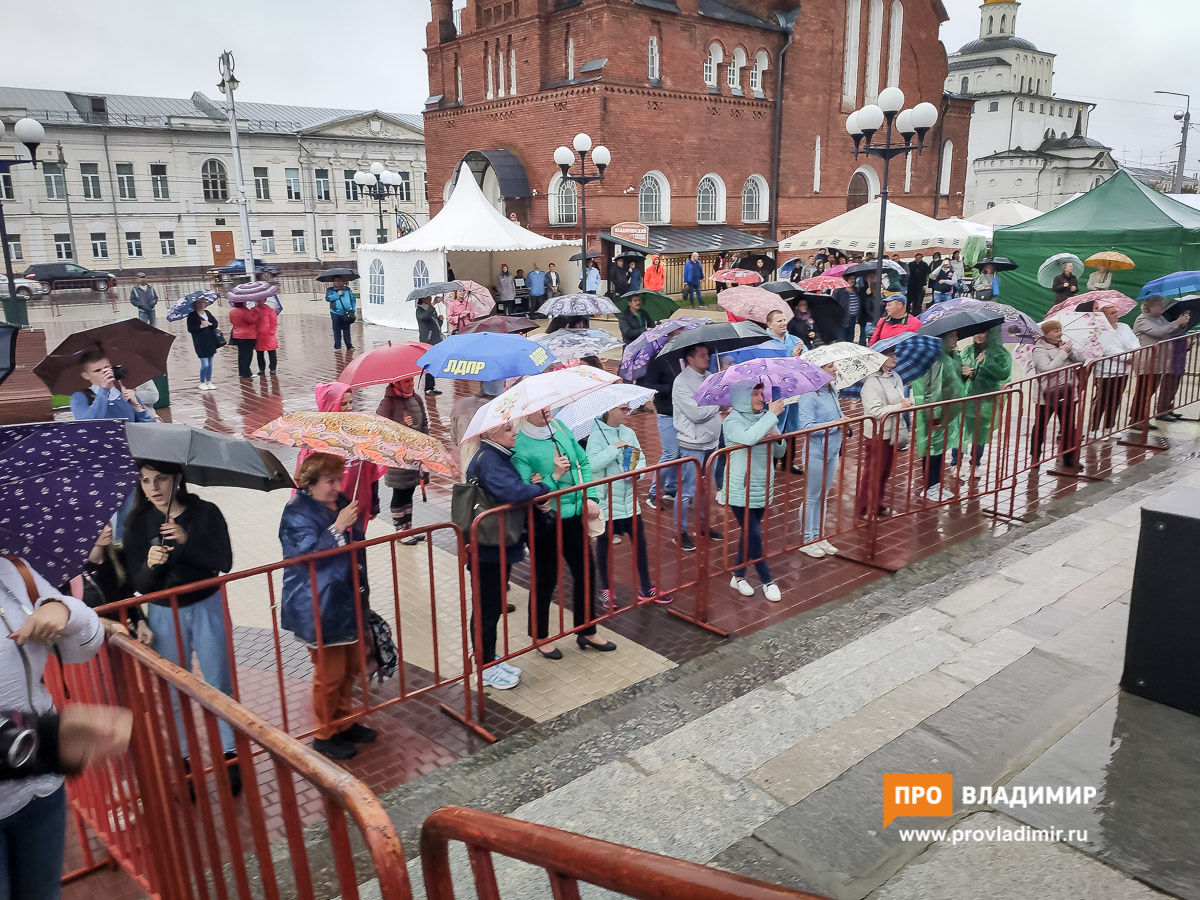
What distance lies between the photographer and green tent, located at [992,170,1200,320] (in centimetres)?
1784

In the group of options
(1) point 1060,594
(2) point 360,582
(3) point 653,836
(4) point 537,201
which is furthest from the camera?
(4) point 537,201

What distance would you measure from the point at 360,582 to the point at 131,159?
193 feet

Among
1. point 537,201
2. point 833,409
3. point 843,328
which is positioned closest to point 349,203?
point 537,201

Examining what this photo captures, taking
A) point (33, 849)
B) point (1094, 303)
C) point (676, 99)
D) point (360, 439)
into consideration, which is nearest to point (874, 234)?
point (1094, 303)

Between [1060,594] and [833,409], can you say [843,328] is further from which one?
[1060,594]

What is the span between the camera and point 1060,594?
6.45m

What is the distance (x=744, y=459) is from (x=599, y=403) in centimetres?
142

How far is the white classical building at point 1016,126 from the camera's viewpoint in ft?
234

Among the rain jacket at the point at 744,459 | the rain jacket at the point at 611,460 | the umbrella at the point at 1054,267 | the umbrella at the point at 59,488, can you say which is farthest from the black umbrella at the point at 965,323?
the umbrella at the point at 1054,267

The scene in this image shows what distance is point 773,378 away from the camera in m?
6.27

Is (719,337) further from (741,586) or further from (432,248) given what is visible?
(432,248)

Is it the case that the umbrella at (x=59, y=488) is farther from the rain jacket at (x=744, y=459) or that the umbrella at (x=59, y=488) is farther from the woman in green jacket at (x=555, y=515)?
the rain jacket at (x=744, y=459)

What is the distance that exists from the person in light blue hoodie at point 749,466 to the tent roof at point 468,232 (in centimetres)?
1839

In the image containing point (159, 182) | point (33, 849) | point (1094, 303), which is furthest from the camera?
point (159, 182)
